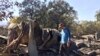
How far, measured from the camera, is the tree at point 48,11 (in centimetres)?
4582

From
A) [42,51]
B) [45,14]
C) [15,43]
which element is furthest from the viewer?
[45,14]

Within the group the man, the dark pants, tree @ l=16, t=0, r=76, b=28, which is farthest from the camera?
tree @ l=16, t=0, r=76, b=28

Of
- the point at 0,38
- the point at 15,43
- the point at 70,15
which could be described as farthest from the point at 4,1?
the point at 70,15

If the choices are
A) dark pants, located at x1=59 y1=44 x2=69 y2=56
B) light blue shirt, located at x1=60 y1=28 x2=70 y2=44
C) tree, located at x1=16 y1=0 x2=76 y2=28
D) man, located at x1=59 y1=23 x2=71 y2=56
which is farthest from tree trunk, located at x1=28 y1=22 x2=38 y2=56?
tree, located at x1=16 y1=0 x2=76 y2=28

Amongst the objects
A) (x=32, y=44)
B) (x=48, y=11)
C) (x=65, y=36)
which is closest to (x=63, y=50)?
(x=65, y=36)

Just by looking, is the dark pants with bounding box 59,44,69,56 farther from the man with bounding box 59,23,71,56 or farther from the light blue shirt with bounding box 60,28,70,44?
the light blue shirt with bounding box 60,28,70,44

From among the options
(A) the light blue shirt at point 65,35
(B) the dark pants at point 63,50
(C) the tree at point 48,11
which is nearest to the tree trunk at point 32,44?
(B) the dark pants at point 63,50

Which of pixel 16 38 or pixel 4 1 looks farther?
pixel 4 1

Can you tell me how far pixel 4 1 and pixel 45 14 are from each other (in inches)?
1197

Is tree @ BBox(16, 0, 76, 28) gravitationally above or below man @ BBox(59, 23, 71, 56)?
above

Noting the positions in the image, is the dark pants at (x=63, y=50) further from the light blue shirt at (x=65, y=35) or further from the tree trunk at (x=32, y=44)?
the tree trunk at (x=32, y=44)

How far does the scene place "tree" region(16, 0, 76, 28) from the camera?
150 ft

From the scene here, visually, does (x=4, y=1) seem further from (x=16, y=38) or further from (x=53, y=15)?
(x=53, y=15)

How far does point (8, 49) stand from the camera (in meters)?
13.7
